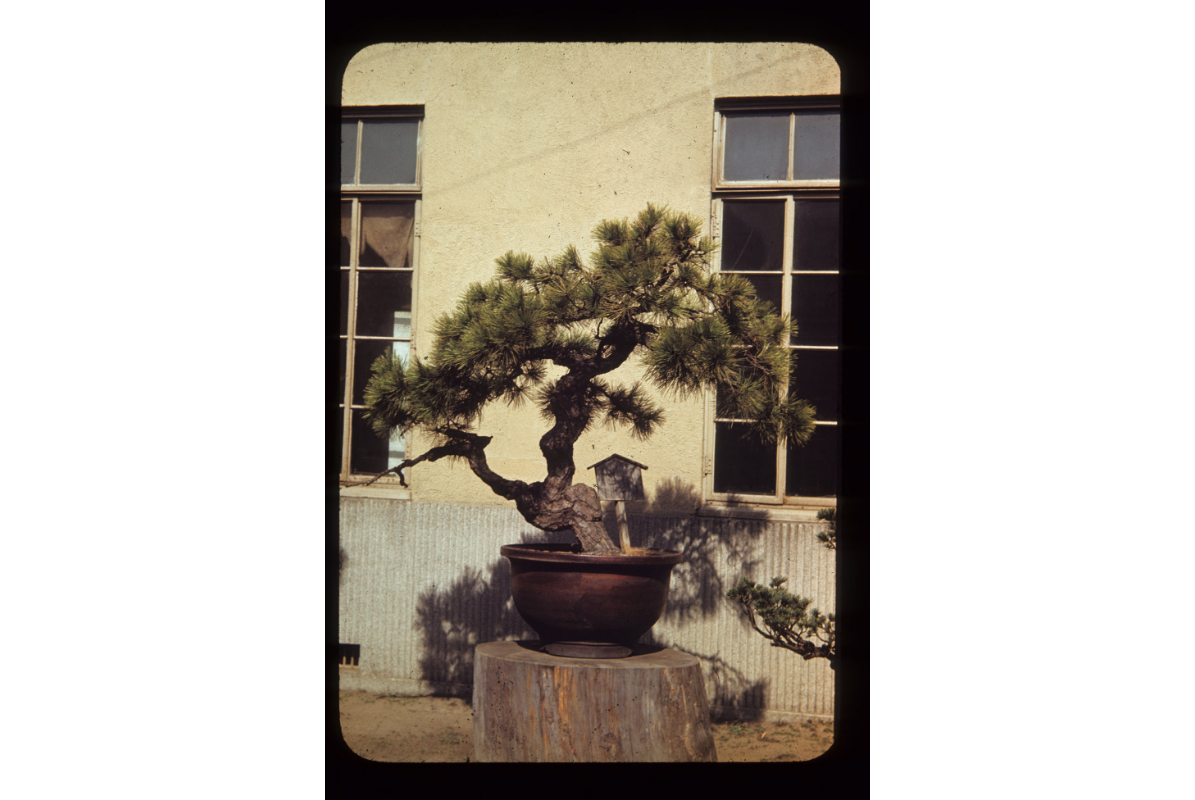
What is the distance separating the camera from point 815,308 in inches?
80.8

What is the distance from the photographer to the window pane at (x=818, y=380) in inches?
80.4

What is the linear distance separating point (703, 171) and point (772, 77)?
30 cm

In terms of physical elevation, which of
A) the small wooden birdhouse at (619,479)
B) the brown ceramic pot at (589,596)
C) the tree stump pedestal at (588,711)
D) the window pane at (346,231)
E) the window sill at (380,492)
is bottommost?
the tree stump pedestal at (588,711)

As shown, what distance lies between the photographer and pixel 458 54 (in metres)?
2.05

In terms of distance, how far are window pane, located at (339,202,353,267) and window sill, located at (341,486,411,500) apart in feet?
1.92

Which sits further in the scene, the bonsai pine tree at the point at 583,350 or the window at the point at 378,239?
the window at the point at 378,239

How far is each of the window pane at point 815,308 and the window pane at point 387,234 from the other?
1052mm

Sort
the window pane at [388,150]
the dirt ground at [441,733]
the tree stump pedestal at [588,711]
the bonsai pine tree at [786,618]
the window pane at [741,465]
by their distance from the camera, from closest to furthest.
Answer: the tree stump pedestal at [588,711] → the dirt ground at [441,733] → the bonsai pine tree at [786,618] → the window pane at [388,150] → the window pane at [741,465]

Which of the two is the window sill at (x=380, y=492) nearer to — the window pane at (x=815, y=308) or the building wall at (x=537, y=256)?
the building wall at (x=537, y=256)

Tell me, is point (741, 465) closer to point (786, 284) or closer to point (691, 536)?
point (691, 536)

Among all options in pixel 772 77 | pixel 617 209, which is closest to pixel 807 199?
pixel 772 77

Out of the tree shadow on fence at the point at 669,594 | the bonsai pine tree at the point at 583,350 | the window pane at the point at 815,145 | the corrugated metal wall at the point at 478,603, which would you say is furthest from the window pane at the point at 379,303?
the window pane at the point at 815,145

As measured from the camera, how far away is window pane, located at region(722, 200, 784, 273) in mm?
2119

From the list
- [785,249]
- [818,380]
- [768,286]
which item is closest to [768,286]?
[768,286]
